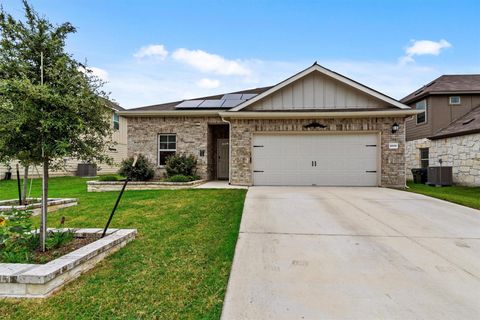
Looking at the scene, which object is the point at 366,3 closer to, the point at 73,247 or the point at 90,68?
the point at 90,68

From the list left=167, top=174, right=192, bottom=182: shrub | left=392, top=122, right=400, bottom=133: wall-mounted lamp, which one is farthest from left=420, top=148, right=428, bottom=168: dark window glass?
left=167, top=174, right=192, bottom=182: shrub

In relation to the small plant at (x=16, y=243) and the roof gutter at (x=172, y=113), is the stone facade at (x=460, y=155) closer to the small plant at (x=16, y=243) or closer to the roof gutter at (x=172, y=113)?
the roof gutter at (x=172, y=113)

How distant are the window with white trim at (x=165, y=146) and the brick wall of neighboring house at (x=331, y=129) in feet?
9.80

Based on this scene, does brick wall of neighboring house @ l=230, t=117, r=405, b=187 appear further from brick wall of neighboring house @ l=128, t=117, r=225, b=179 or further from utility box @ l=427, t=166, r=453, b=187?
utility box @ l=427, t=166, r=453, b=187

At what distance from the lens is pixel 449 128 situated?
12891 millimetres

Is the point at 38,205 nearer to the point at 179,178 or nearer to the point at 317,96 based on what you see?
the point at 179,178

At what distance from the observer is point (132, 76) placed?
1636cm

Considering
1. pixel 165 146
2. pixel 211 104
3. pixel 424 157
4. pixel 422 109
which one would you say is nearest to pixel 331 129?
pixel 211 104

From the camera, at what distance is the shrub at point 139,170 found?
10094mm

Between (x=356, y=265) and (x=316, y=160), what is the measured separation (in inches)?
282

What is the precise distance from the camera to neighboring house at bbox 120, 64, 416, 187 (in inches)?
379

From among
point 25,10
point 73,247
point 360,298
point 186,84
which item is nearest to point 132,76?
point 186,84

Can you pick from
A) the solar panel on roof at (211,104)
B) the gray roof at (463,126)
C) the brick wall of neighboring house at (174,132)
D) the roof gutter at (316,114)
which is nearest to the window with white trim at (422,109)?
the gray roof at (463,126)

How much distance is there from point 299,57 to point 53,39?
14461 millimetres
